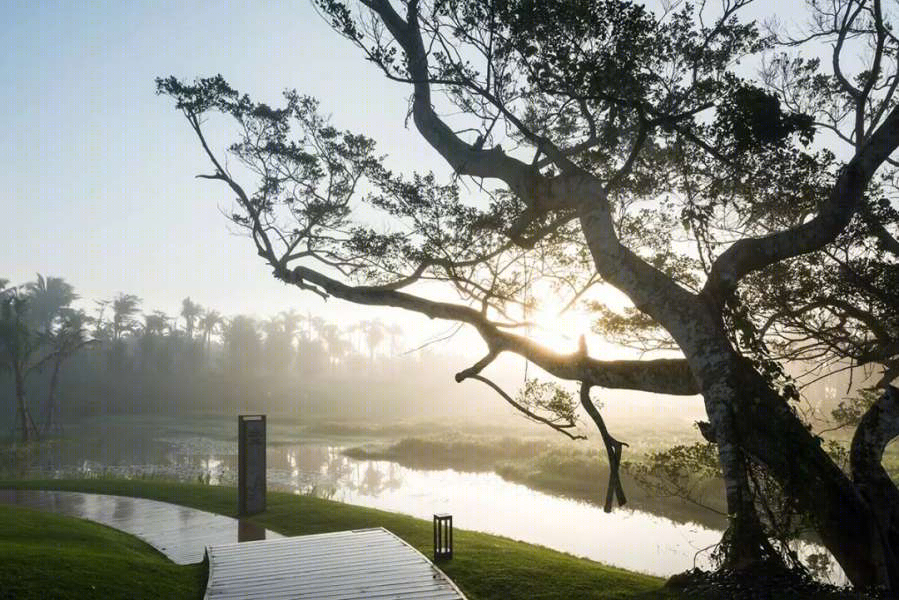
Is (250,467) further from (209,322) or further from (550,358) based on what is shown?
(209,322)

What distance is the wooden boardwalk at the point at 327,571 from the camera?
769 centimetres

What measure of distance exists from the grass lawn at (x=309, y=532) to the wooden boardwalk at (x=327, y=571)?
0.58 m

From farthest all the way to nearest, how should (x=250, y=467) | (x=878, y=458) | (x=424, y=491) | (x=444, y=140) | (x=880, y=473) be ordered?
1. (x=424, y=491)
2. (x=250, y=467)
3. (x=444, y=140)
4. (x=878, y=458)
5. (x=880, y=473)

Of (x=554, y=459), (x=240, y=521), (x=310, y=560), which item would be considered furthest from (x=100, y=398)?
(x=310, y=560)

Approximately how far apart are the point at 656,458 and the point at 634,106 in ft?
15.4

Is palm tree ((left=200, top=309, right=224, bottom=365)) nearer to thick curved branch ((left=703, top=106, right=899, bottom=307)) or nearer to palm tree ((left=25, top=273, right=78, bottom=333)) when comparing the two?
palm tree ((left=25, top=273, right=78, bottom=333))

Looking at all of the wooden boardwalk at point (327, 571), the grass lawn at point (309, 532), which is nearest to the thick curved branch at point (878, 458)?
the grass lawn at point (309, 532)

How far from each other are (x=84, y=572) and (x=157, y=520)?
22.4 feet

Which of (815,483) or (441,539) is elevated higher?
(815,483)

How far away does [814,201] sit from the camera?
9438mm

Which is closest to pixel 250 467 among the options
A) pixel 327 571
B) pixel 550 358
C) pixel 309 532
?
pixel 309 532

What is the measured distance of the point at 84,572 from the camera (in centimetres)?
826

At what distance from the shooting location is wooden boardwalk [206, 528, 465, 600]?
7691 mm

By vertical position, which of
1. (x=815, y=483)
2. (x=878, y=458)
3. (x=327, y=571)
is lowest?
(x=327, y=571)
